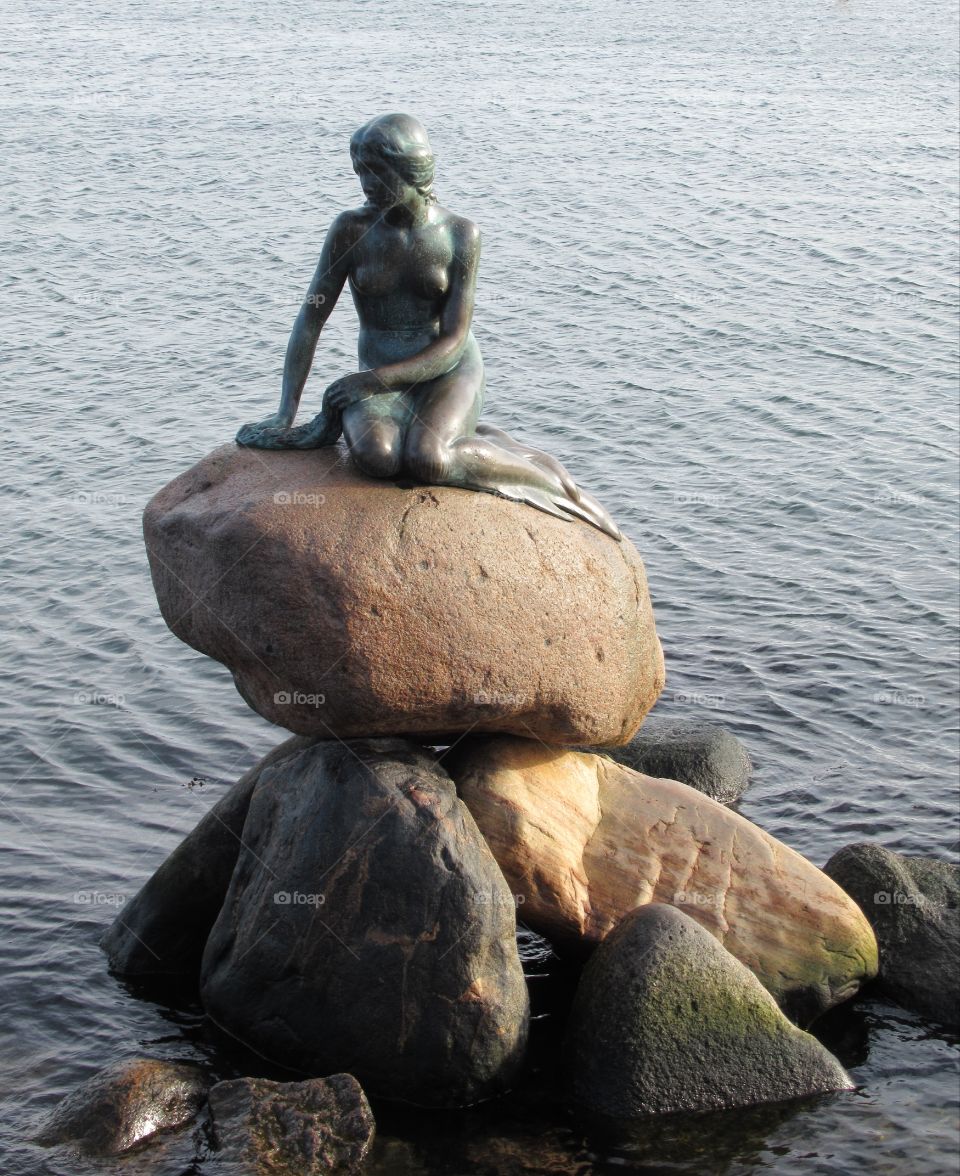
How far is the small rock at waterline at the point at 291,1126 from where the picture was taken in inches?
370

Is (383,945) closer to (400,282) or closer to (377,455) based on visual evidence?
(377,455)

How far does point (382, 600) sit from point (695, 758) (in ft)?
17.9

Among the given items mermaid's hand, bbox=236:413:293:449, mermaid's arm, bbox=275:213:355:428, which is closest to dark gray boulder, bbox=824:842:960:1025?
mermaid's hand, bbox=236:413:293:449

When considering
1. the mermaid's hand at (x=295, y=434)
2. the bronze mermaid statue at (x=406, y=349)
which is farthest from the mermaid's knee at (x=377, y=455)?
the mermaid's hand at (x=295, y=434)

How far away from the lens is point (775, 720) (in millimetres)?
16062

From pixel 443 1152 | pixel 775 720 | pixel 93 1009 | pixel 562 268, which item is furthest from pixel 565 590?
pixel 562 268

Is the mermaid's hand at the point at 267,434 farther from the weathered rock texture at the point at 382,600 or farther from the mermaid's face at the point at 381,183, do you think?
the mermaid's face at the point at 381,183

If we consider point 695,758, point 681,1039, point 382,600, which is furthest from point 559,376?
point 681,1039

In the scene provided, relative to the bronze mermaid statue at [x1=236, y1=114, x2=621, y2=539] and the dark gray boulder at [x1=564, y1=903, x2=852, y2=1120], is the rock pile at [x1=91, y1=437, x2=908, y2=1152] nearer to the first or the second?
the dark gray boulder at [x1=564, y1=903, x2=852, y2=1120]

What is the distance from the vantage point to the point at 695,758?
1464 centimetres

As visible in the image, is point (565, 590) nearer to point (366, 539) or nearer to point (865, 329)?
point (366, 539)

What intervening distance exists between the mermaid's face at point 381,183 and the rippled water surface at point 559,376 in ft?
19.2

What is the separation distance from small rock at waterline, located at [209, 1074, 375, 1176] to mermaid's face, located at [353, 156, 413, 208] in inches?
224

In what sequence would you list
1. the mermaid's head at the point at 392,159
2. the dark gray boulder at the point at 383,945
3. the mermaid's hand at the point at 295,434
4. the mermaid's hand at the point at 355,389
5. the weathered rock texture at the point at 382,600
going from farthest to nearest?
1. the mermaid's hand at the point at 295,434
2. the mermaid's hand at the point at 355,389
3. the mermaid's head at the point at 392,159
4. the dark gray boulder at the point at 383,945
5. the weathered rock texture at the point at 382,600
